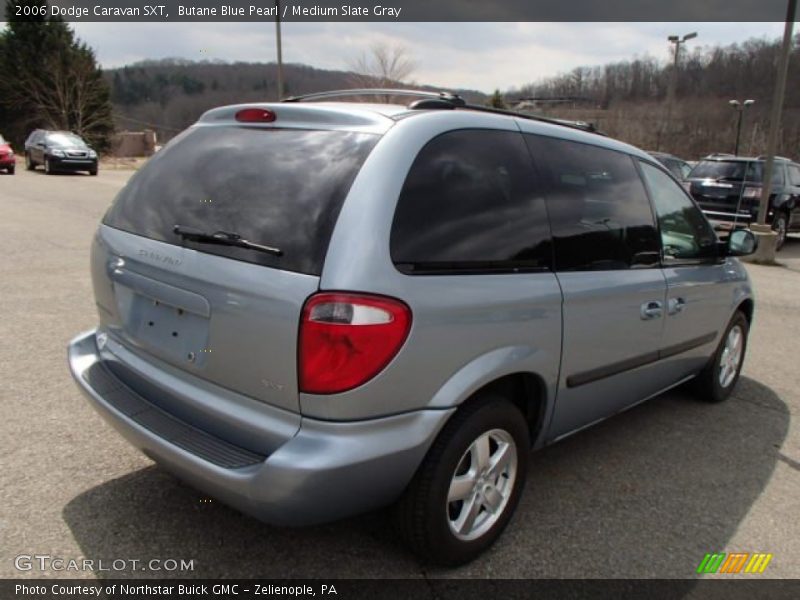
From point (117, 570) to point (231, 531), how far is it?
0.45m

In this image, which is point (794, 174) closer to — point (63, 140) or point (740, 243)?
point (740, 243)

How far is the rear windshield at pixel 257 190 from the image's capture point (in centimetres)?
213

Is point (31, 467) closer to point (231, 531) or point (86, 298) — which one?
point (231, 531)

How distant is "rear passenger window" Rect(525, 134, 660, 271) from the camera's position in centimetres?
281

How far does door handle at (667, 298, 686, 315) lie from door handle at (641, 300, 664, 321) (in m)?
0.10

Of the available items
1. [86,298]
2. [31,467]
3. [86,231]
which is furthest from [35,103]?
[31,467]

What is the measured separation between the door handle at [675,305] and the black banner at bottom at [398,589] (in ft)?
4.70

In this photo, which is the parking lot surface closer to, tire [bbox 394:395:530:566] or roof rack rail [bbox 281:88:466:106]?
tire [bbox 394:395:530:566]

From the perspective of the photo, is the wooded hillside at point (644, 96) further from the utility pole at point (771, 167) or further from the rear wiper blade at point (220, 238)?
the rear wiper blade at point (220, 238)

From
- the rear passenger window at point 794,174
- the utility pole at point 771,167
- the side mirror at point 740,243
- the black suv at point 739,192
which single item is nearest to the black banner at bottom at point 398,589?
the side mirror at point 740,243

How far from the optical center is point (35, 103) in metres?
36.5

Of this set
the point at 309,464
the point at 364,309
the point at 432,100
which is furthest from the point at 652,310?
the point at 309,464

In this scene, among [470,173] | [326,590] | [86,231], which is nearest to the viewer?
[326,590]

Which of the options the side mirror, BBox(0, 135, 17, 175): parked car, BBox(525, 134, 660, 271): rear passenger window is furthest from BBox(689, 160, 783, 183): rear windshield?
BBox(0, 135, 17, 175): parked car
